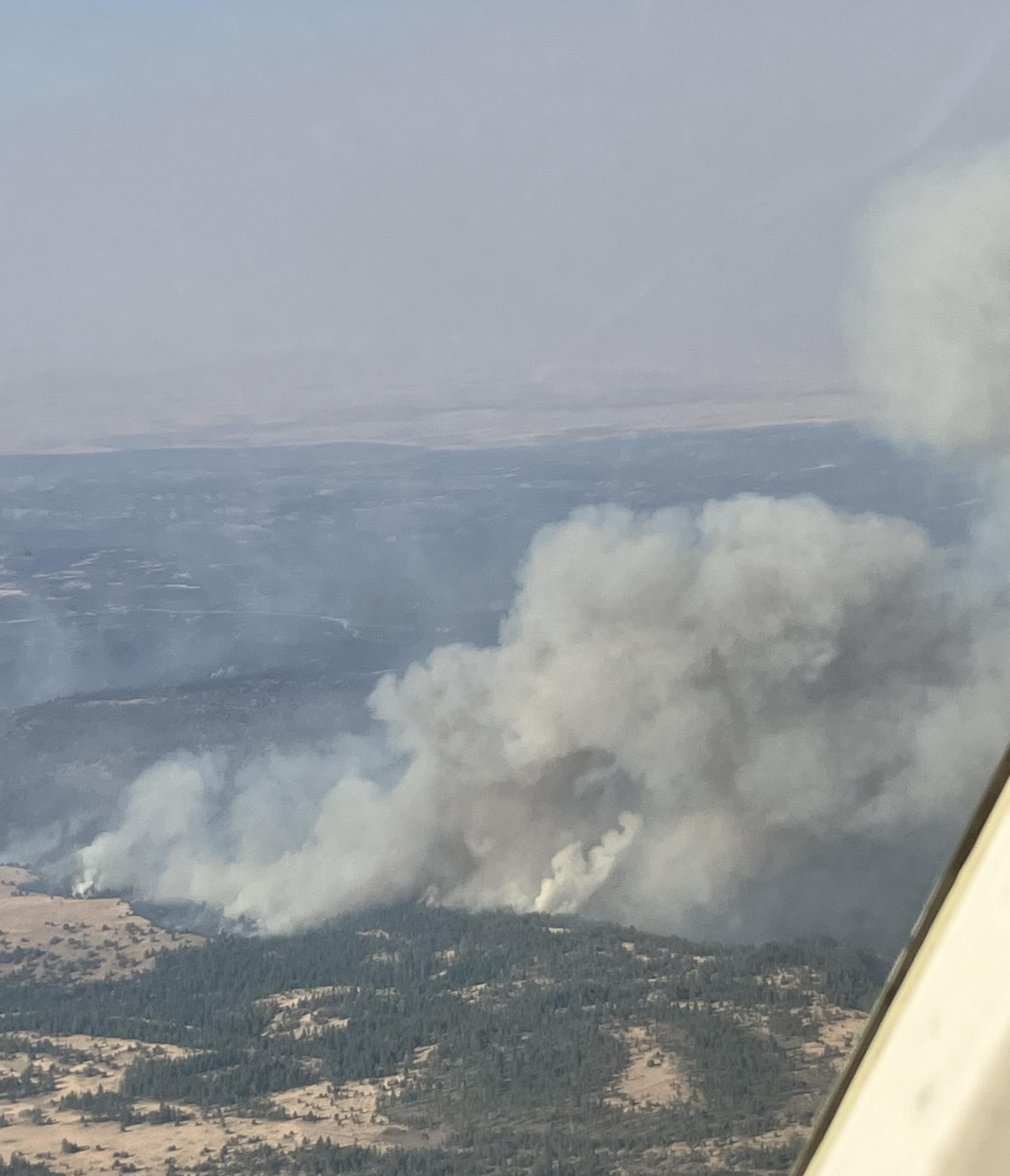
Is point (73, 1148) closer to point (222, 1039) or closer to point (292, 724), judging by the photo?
point (222, 1039)

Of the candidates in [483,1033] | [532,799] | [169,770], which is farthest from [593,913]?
[169,770]

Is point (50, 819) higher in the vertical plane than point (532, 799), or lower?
lower

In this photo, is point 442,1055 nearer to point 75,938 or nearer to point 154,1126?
point 154,1126

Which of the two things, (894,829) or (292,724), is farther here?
(292,724)

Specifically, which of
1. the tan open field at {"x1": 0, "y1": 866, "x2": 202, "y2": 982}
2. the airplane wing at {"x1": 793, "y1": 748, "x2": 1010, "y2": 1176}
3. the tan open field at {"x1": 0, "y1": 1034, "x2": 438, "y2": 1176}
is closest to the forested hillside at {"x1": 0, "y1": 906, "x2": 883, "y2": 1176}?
the tan open field at {"x1": 0, "y1": 1034, "x2": 438, "y2": 1176}

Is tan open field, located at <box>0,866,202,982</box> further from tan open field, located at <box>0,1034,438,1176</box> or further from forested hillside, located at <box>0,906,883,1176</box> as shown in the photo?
tan open field, located at <box>0,1034,438,1176</box>

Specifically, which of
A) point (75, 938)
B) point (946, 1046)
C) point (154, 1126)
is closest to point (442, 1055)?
point (154, 1126)

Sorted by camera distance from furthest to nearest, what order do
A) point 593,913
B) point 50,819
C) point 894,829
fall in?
point 50,819 < point 894,829 < point 593,913

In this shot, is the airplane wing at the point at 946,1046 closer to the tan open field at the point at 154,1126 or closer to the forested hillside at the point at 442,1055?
the forested hillside at the point at 442,1055
